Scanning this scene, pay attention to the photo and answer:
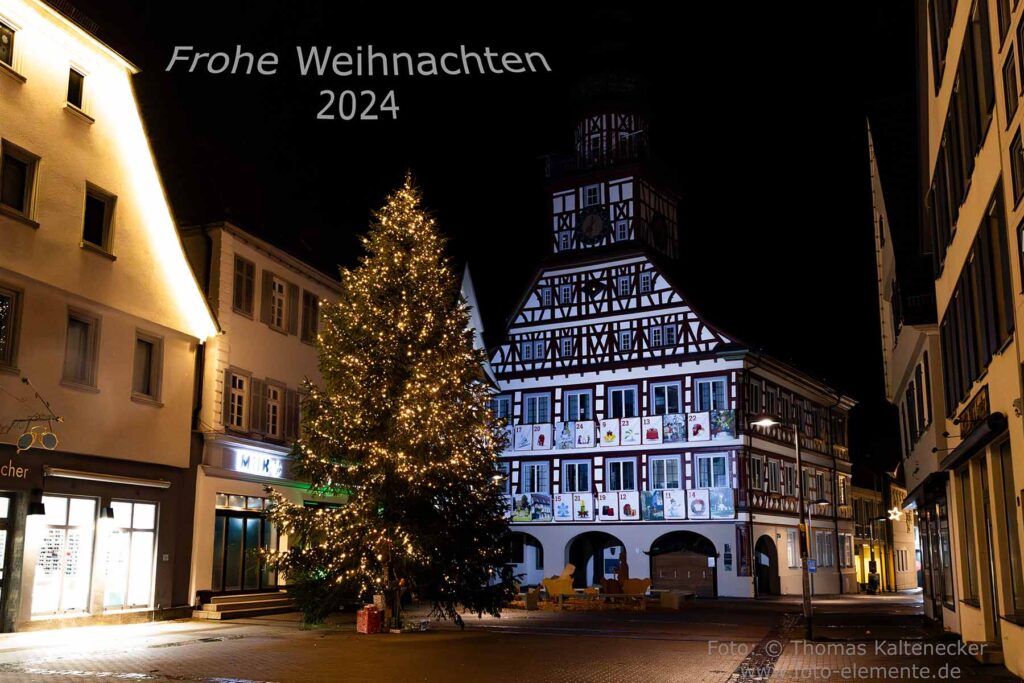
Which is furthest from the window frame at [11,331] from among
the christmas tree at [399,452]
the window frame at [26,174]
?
the christmas tree at [399,452]

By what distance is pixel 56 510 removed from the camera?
67.4ft

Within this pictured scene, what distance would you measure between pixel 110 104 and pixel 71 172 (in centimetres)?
220

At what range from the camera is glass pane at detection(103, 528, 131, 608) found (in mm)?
21938

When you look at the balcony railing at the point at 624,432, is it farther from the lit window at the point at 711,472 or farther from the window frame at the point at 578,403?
the lit window at the point at 711,472

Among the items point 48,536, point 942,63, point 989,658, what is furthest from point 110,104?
point 989,658

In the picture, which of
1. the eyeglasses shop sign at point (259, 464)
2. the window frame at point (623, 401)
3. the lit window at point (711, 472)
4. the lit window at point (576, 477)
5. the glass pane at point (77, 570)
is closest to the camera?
the glass pane at point (77, 570)

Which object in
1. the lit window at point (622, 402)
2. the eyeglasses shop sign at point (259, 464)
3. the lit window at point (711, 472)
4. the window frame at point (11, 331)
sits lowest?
the eyeglasses shop sign at point (259, 464)

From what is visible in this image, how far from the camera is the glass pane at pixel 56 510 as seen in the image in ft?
66.6

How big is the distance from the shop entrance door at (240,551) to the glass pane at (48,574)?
5.13 metres

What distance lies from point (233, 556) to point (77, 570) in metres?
5.59

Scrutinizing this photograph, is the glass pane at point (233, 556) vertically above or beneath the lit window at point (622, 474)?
beneath

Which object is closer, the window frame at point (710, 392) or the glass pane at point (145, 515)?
the glass pane at point (145, 515)

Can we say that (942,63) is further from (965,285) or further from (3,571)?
(3,571)

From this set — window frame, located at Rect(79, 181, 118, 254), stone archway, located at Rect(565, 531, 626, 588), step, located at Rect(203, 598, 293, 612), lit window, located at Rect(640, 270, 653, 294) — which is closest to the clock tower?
lit window, located at Rect(640, 270, 653, 294)
